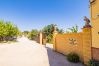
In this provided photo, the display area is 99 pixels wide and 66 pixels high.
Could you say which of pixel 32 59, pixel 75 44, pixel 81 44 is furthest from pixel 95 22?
pixel 32 59

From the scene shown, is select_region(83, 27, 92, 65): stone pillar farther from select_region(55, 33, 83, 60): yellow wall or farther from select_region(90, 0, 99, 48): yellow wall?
select_region(55, 33, 83, 60): yellow wall

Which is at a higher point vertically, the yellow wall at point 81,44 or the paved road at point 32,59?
the yellow wall at point 81,44

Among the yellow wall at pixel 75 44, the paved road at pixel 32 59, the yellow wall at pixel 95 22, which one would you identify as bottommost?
the paved road at pixel 32 59

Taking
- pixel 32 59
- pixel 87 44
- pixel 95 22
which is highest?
pixel 95 22

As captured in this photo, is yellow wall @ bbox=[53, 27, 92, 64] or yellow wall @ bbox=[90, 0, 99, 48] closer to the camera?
yellow wall @ bbox=[90, 0, 99, 48]

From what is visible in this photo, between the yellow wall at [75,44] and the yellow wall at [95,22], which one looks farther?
the yellow wall at [75,44]

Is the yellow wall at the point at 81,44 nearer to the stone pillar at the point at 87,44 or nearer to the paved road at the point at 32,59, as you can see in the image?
the stone pillar at the point at 87,44

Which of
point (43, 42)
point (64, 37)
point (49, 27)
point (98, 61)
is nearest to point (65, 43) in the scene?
point (64, 37)

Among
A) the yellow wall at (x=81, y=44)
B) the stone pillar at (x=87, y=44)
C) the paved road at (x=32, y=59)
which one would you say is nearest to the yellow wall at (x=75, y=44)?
the yellow wall at (x=81, y=44)

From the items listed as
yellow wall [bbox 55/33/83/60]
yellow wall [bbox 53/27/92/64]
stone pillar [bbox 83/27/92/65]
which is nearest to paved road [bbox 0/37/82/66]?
stone pillar [bbox 83/27/92/65]

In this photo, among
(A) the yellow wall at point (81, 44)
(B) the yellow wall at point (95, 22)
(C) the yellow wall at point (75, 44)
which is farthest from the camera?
(C) the yellow wall at point (75, 44)

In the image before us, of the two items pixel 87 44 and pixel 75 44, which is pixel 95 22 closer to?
pixel 87 44

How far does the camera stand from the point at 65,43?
15.3 meters

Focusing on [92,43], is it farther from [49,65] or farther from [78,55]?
[49,65]
